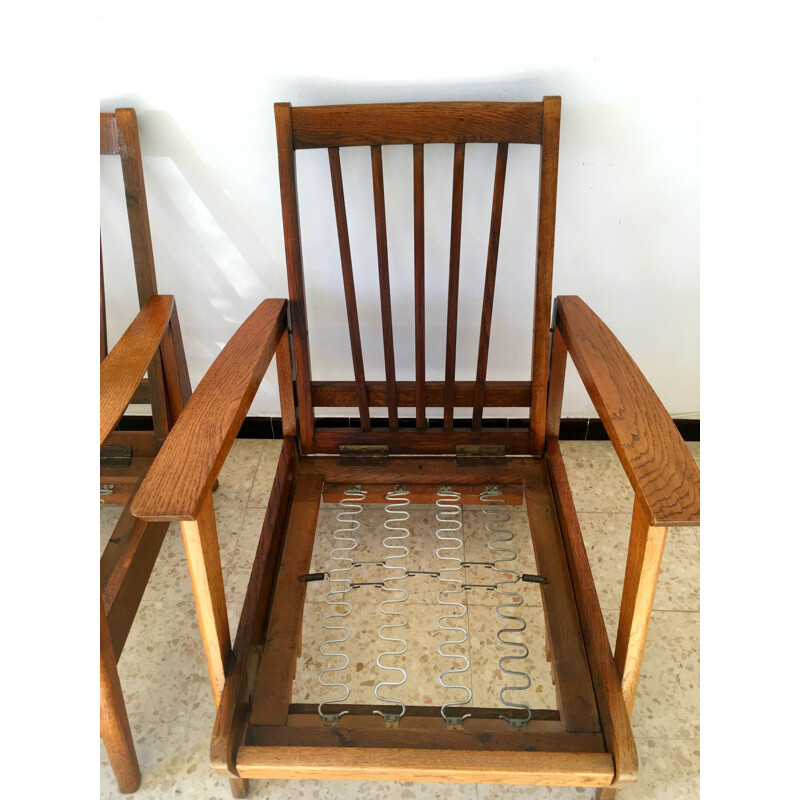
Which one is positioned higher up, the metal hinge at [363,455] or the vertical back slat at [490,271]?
the vertical back slat at [490,271]

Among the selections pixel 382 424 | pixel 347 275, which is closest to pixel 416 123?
pixel 347 275

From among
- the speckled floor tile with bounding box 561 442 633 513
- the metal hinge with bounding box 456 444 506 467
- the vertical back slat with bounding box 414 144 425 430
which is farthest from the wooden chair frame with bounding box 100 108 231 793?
the speckled floor tile with bounding box 561 442 633 513

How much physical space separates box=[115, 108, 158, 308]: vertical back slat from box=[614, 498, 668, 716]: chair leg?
1.10 metres

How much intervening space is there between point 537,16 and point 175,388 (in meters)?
1.05

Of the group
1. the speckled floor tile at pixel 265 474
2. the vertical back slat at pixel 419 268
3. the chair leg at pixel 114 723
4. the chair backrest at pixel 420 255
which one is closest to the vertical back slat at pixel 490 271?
the chair backrest at pixel 420 255

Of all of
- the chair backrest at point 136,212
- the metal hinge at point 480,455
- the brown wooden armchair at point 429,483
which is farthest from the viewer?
the metal hinge at point 480,455

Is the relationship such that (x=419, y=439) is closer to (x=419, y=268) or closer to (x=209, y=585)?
(x=419, y=268)

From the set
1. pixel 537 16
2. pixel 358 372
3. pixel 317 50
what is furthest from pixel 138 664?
pixel 537 16

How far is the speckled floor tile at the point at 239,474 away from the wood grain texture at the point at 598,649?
0.85 m

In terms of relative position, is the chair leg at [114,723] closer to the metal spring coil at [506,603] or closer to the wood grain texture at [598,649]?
the metal spring coil at [506,603]

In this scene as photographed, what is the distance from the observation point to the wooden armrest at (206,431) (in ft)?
2.97

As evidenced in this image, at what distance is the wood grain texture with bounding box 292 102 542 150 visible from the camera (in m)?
1.28

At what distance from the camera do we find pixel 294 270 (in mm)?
1391

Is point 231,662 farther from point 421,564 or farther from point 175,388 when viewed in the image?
point 175,388
